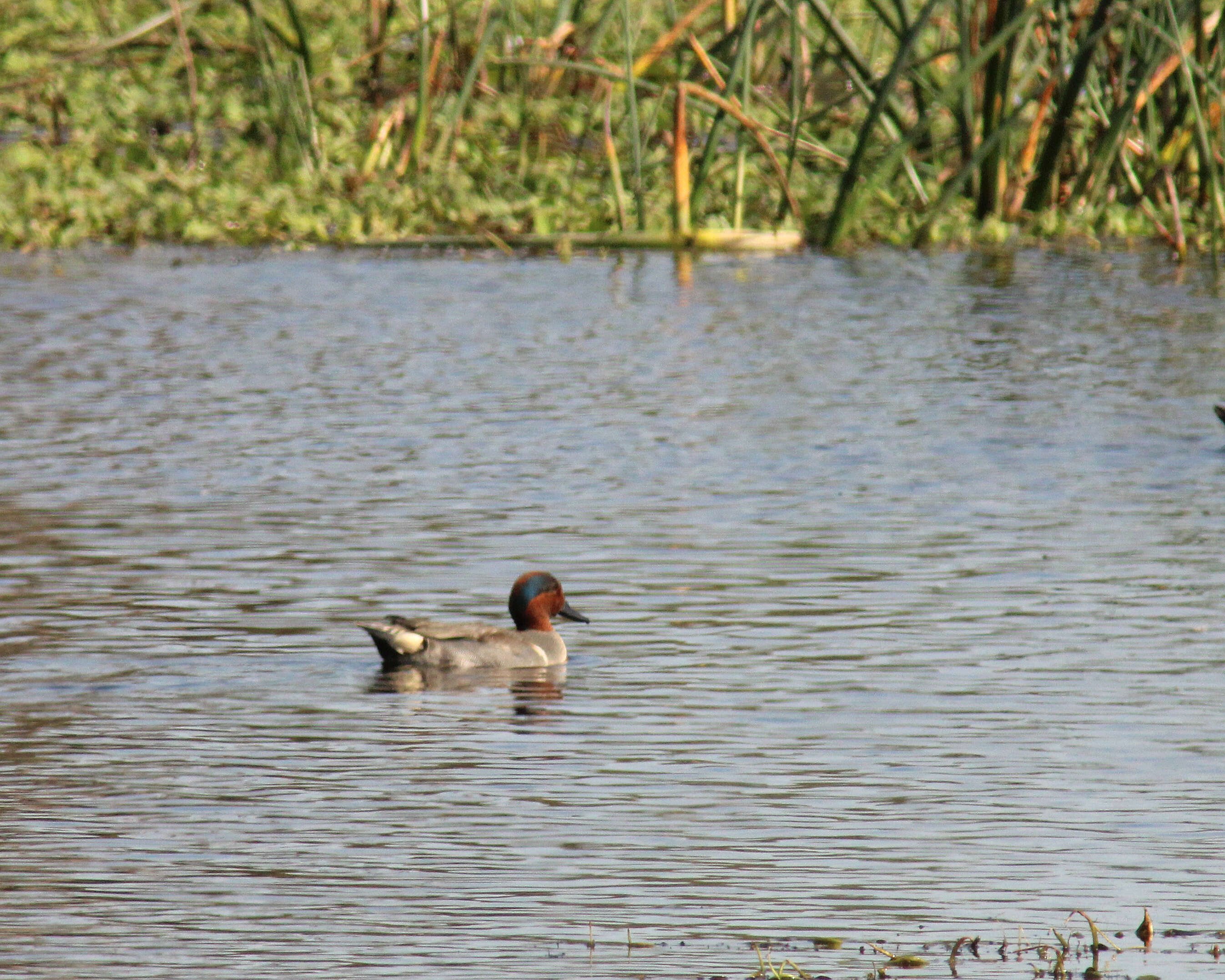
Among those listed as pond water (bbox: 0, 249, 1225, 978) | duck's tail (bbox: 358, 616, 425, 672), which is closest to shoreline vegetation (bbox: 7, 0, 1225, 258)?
pond water (bbox: 0, 249, 1225, 978)

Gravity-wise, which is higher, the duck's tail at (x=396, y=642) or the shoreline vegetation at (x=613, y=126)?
the shoreline vegetation at (x=613, y=126)

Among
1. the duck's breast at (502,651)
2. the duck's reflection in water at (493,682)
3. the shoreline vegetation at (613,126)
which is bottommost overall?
the duck's reflection in water at (493,682)

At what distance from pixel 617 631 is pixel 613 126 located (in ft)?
46.9

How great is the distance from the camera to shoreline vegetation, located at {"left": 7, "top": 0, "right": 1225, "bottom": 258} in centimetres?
1928

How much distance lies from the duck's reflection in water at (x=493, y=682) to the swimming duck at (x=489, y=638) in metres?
0.02

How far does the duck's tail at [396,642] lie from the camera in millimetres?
8516

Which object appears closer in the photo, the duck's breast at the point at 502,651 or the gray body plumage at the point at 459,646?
the gray body plumage at the point at 459,646

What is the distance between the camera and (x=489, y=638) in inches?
350

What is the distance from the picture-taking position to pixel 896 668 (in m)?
8.42

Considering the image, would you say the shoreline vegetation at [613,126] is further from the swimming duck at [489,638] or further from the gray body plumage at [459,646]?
the gray body plumage at [459,646]

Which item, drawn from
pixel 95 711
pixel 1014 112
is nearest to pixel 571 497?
pixel 95 711

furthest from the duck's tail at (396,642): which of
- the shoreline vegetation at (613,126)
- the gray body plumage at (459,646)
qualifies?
the shoreline vegetation at (613,126)

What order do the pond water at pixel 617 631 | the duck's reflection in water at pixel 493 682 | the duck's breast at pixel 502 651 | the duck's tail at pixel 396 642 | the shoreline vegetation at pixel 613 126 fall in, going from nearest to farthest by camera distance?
the pond water at pixel 617 631, the duck's reflection in water at pixel 493 682, the duck's tail at pixel 396 642, the duck's breast at pixel 502 651, the shoreline vegetation at pixel 613 126

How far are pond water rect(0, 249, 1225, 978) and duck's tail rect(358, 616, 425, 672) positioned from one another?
128 mm
